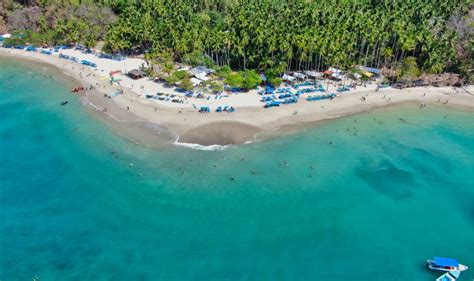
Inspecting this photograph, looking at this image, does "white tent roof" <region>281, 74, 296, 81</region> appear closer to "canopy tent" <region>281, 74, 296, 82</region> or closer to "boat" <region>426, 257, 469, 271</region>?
"canopy tent" <region>281, 74, 296, 82</region>

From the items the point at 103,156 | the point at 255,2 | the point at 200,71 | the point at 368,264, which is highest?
the point at 255,2

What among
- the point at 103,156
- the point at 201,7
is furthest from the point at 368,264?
the point at 201,7

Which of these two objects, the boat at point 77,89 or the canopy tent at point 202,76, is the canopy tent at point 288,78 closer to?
the canopy tent at point 202,76

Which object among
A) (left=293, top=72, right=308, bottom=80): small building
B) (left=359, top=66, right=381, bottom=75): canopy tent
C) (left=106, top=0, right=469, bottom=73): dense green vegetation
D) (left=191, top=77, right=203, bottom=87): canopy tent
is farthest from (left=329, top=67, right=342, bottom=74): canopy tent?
(left=191, top=77, right=203, bottom=87): canopy tent

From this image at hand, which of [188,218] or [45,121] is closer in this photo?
[188,218]

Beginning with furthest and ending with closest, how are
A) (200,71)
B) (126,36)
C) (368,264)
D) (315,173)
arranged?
1. (126,36)
2. (200,71)
3. (315,173)
4. (368,264)

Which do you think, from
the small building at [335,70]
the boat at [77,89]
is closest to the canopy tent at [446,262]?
the small building at [335,70]

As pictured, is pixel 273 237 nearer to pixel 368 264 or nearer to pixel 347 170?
pixel 368 264
